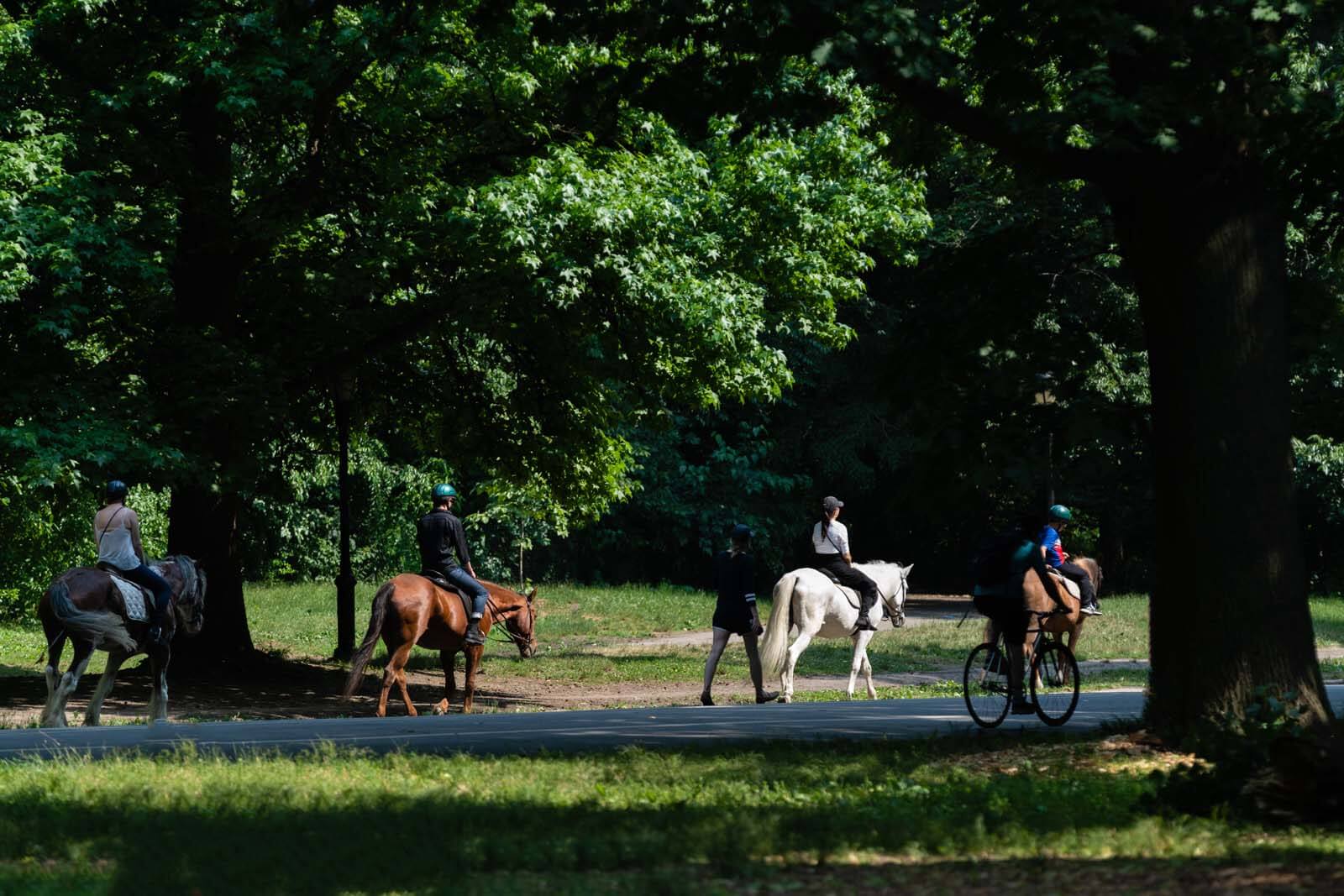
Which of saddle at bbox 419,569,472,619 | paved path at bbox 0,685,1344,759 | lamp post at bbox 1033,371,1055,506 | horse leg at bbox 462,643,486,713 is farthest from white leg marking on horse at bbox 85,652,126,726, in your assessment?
lamp post at bbox 1033,371,1055,506

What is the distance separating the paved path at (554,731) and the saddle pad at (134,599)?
5.20 feet

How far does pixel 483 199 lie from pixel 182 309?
4.89 meters

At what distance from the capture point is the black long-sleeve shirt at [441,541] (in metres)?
18.5

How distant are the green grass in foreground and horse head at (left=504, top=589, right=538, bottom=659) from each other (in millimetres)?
10052

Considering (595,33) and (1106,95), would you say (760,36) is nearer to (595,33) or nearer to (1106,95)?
(595,33)

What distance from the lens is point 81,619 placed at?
15.7m

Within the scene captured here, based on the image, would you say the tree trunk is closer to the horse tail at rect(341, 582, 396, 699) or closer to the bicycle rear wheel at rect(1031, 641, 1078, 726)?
the horse tail at rect(341, 582, 396, 699)

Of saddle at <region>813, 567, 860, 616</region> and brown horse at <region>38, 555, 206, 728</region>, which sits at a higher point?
saddle at <region>813, 567, 860, 616</region>

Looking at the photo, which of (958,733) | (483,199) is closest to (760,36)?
(958,733)

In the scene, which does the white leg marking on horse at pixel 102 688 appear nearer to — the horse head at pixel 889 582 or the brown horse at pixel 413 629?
the brown horse at pixel 413 629

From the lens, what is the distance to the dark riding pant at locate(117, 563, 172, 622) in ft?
53.3

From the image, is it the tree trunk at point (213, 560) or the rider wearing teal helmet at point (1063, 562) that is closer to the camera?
the rider wearing teal helmet at point (1063, 562)

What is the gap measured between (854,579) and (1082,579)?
10.4 feet

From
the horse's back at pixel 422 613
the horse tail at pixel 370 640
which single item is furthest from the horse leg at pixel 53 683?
the horse's back at pixel 422 613
